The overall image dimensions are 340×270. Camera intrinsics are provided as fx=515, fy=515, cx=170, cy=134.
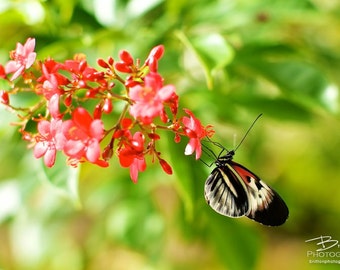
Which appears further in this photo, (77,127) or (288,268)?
(288,268)

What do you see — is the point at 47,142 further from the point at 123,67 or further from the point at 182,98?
the point at 182,98

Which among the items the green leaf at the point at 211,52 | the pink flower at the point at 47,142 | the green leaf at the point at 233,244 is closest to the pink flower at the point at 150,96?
the pink flower at the point at 47,142

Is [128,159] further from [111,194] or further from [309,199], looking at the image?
[309,199]

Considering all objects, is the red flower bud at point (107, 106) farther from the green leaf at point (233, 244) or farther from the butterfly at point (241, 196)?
the green leaf at point (233, 244)

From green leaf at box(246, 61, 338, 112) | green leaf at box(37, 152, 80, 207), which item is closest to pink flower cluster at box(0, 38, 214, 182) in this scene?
green leaf at box(37, 152, 80, 207)

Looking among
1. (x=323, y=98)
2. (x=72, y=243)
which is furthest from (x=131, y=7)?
(x=72, y=243)

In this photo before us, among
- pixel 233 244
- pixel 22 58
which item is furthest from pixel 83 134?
pixel 233 244

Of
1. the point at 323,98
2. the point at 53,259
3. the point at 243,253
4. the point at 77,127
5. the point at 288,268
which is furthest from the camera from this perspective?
the point at 288,268
